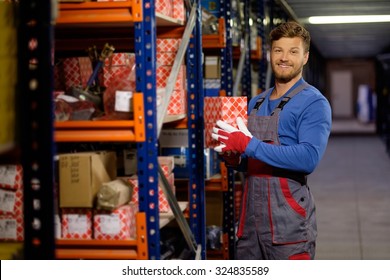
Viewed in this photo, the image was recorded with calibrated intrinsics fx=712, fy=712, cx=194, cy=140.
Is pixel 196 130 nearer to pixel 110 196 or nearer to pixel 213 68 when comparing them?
pixel 110 196

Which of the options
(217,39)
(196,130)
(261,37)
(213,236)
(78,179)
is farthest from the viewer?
(261,37)

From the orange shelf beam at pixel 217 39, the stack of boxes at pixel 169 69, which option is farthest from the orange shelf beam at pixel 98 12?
the orange shelf beam at pixel 217 39

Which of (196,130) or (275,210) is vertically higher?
(196,130)

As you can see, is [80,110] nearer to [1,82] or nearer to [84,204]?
[84,204]

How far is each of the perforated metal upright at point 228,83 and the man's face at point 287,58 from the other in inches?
63.0

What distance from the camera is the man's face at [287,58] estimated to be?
10.6ft

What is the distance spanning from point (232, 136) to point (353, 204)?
6.27 metres

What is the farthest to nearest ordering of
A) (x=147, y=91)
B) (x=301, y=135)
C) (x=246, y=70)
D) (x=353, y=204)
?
(x=353, y=204) → (x=246, y=70) → (x=301, y=135) → (x=147, y=91)

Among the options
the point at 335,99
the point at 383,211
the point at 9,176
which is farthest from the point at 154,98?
the point at 335,99

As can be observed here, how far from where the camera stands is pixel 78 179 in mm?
2838

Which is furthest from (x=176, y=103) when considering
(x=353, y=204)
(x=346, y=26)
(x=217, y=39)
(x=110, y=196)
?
(x=346, y=26)

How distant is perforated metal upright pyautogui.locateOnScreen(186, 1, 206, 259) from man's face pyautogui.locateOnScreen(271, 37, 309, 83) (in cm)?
50

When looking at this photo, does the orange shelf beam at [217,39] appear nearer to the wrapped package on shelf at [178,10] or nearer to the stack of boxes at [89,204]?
the wrapped package on shelf at [178,10]

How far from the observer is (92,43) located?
11.3 ft
